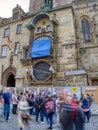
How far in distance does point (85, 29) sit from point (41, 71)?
313 inches

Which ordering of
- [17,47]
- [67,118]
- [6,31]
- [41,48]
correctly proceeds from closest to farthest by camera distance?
[67,118]
[41,48]
[17,47]
[6,31]

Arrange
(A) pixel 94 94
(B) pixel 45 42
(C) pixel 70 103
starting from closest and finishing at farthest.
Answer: (C) pixel 70 103 < (A) pixel 94 94 < (B) pixel 45 42

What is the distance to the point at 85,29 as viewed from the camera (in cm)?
2103

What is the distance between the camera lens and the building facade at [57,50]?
18.3m

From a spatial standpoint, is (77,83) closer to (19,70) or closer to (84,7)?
(19,70)

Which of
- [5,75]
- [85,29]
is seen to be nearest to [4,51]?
[5,75]

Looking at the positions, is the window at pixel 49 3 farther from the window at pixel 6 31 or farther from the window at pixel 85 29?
the window at pixel 6 31

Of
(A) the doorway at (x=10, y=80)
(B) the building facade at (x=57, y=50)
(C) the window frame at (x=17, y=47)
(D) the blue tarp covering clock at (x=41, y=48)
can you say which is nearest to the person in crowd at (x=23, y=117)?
(B) the building facade at (x=57, y=50)

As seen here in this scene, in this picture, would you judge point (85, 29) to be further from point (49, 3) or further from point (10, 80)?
point (10, 80)

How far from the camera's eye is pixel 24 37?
22.3m

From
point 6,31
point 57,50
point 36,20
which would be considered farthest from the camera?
point 6,31

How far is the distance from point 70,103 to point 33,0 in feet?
84.3

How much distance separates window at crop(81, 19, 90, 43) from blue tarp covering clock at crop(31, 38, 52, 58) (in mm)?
4693

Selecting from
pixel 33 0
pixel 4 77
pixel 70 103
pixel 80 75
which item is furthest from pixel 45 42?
pixel 70 103
